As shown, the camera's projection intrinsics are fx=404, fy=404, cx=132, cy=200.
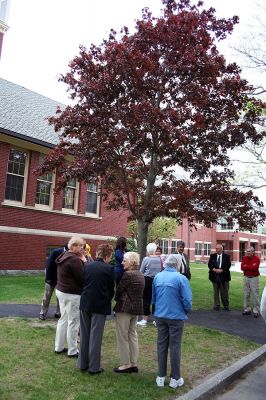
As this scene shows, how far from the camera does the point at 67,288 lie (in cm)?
627

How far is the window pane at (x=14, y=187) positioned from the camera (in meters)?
18.2

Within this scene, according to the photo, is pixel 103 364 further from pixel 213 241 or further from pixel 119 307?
pixel 213 241

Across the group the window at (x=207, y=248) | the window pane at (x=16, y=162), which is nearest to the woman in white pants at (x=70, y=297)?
the window pane at (x=16, y=162)

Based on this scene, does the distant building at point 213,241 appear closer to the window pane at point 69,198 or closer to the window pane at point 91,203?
the window pane at point 91,203

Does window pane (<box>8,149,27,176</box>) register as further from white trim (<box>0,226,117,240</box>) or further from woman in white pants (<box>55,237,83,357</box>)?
woman in white pants (<box>55,237,83,357</box>)

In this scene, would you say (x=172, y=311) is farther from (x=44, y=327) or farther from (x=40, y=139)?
(x=40, y=139)

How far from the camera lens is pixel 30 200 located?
18.9 m

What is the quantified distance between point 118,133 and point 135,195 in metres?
2.61

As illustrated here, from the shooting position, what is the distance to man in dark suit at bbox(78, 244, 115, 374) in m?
5.55

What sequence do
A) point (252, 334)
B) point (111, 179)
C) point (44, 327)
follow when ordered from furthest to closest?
point (111, 179) < point (252, 334) < point (44, 327)

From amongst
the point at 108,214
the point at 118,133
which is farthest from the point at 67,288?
the point at 108,214

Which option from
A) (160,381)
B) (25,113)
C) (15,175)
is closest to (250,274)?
(160,381)

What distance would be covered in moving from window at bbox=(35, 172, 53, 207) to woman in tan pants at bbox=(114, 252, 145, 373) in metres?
14.3

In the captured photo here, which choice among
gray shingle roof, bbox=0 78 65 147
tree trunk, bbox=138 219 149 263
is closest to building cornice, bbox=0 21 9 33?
gray shingle roof, bbox=0 78 65 147
